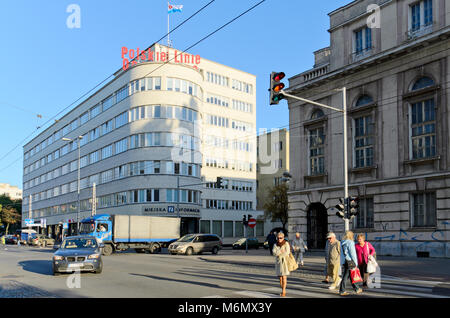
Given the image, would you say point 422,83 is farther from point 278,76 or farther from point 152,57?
point 152,57

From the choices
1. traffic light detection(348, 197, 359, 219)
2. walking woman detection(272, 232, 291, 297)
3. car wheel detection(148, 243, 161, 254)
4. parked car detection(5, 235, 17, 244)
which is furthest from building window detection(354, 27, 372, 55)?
parked car detection(5, 235, 17, 244)

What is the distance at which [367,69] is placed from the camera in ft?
100

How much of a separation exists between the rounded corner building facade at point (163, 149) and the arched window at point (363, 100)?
17.5 m

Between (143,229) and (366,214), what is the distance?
58.2 feet

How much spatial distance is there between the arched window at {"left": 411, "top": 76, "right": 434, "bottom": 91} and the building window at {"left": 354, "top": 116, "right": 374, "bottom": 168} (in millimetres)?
3680

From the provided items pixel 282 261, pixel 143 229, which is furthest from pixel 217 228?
pixel 282 261

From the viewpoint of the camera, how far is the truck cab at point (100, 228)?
35.4m

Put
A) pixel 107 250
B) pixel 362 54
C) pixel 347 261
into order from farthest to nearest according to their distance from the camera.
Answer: pixel 107 250
pixel 362 54
pixel 347 261

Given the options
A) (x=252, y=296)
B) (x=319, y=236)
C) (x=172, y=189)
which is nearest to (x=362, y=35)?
(x=319, y=236)

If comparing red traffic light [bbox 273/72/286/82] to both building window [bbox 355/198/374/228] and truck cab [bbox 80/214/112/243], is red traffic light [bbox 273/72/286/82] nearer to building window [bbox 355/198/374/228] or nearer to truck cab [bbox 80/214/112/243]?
building window [bbox 355/198/374/228]

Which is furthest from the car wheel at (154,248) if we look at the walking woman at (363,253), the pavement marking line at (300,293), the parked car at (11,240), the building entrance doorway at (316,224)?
the parked car at (11,240)

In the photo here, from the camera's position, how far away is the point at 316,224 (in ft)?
115

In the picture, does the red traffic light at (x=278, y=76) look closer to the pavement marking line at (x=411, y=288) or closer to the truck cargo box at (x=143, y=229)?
the pavement marking line at (x=411, y=288)
